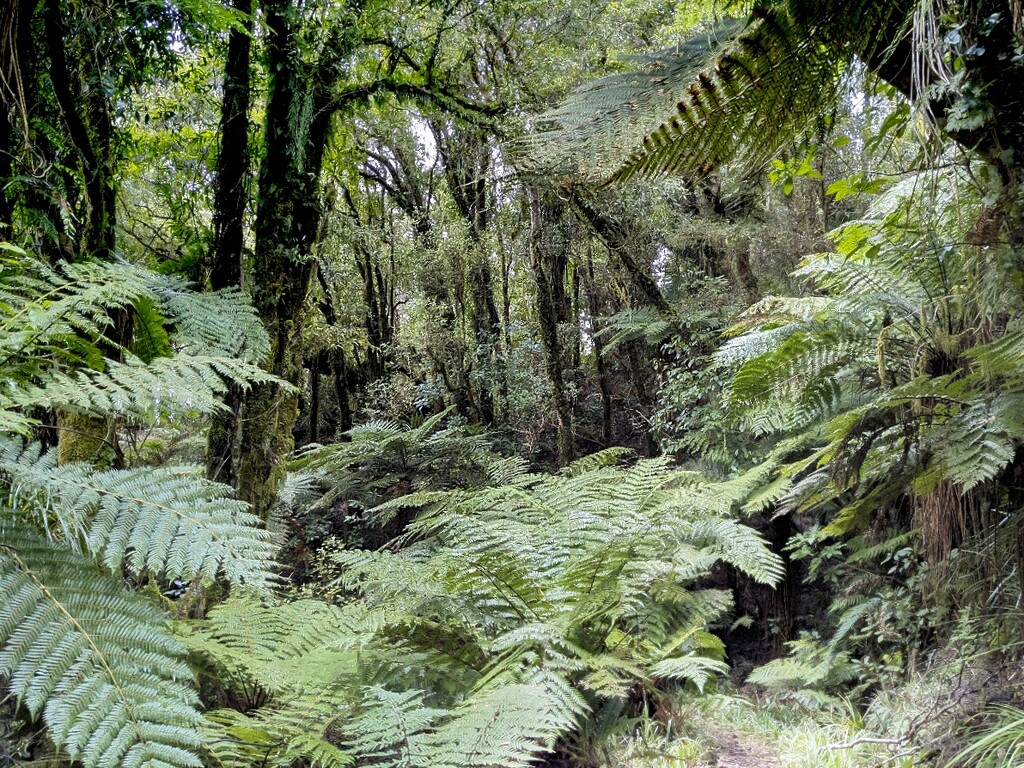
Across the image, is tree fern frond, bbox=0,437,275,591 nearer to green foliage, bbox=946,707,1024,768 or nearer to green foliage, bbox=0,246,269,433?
green foliage, bbox=0,246,269,433

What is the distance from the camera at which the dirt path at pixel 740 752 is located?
82.9 inches

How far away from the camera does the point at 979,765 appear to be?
1528 mm

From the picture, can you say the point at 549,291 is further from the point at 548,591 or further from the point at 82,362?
the point at 82,362

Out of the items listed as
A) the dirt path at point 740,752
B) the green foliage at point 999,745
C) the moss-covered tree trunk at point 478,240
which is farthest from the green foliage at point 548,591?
the moss-covered tree trunk at point 478,240

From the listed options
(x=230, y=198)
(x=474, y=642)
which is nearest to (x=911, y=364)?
(x=474, y=642)

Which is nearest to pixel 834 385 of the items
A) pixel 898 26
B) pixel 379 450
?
pixel 898 26

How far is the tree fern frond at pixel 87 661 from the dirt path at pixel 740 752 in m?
1.68

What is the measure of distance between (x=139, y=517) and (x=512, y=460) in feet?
13.2

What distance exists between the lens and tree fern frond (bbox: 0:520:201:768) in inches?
38.3

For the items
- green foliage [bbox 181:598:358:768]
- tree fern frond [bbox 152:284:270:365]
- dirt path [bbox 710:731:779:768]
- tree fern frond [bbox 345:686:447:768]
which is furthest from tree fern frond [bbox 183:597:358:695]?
dirt path [bbox 710:731:779:768]

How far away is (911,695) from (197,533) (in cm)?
285

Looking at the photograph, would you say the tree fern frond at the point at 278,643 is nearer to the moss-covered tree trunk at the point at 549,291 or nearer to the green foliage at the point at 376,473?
the green foliage at the point at 376,473

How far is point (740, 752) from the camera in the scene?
7.37ft

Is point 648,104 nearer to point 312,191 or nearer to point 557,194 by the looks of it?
point 312,191
